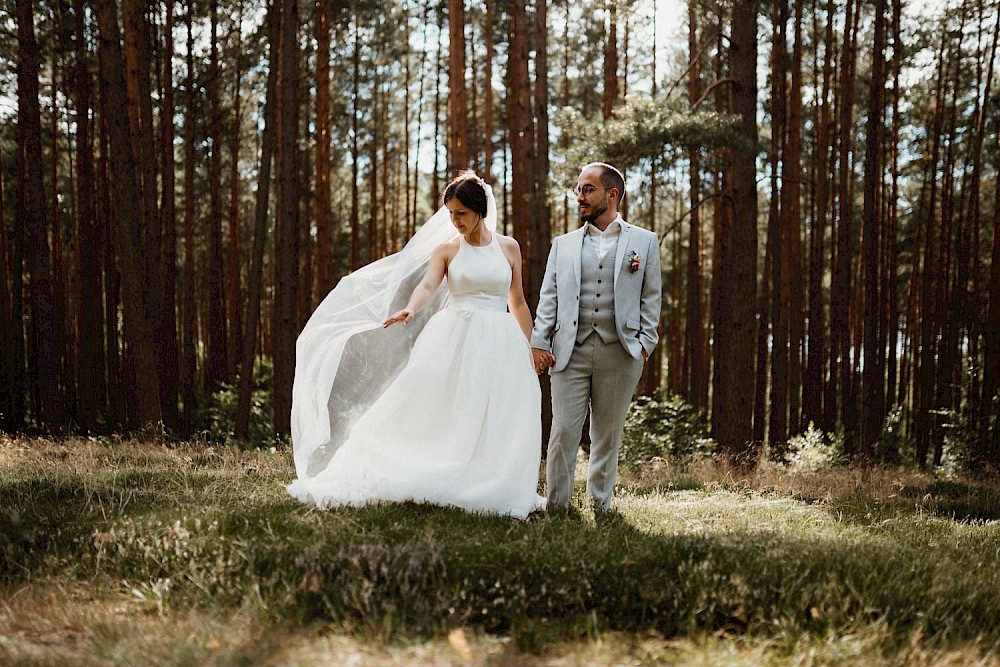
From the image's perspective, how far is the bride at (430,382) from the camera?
5.14m

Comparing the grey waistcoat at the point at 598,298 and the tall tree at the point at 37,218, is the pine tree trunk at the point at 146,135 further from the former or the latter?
the grey waistcoat at the point at 598,298

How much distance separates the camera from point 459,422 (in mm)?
5340

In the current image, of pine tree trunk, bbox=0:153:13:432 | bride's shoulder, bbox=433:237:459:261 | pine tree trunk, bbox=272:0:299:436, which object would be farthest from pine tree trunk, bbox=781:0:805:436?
pine tree trunk, bbox=0:153:13:432

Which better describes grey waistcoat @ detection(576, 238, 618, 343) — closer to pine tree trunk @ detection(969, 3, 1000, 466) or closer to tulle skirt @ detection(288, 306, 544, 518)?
tulle skirt @ detection(288, 306, 544, 518)

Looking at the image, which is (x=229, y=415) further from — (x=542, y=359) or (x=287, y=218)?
(x=542, y=359)

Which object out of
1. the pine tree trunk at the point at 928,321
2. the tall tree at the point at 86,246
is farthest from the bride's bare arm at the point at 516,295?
the pine tree trunk at the point at 928,321

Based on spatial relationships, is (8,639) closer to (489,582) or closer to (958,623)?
(489,582)

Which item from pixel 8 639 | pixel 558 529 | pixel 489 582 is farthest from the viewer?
pixel 558 529

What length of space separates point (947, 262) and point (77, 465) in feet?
46.4

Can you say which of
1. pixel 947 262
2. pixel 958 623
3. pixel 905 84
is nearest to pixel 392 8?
pixel 905 84

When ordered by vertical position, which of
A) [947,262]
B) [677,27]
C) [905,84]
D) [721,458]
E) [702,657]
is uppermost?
[677,27]

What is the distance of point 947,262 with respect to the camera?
1482 centimetres

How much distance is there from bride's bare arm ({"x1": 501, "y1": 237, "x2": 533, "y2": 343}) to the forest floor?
4.55ft

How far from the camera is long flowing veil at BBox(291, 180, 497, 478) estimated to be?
553 cm
